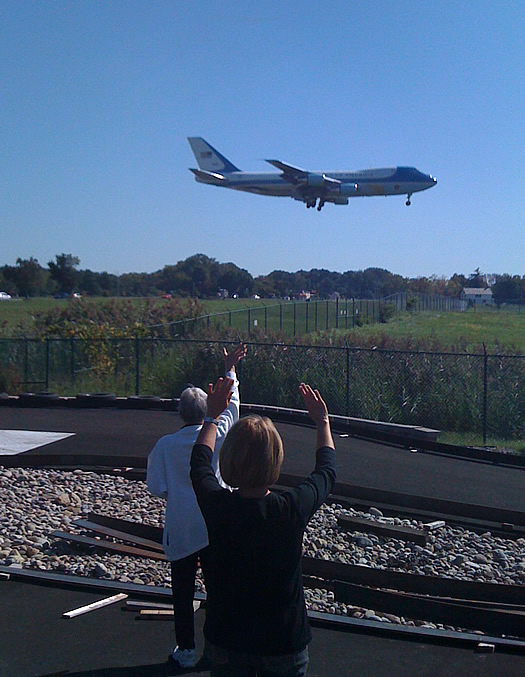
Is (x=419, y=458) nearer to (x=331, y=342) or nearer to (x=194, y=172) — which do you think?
(x=331, y=342)

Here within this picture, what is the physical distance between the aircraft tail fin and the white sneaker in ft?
139

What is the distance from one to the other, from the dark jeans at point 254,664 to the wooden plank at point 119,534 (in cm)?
511

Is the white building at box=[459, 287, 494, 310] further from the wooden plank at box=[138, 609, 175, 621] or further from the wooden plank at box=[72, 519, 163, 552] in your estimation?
the wooden plank at box=[138, 609, 175, 621]

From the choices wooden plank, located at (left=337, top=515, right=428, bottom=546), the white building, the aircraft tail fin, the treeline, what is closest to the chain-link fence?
wooden plank, located at (left=337, top=515, right=428, bottom=546)

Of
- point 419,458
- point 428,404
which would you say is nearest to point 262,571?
point 419,458

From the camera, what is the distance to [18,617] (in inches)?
251

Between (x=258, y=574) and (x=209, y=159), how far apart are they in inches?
1760

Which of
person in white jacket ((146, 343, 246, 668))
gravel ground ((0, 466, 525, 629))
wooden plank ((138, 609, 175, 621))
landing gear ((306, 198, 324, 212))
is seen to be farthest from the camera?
landing gear ((306, 198, 324, 212))

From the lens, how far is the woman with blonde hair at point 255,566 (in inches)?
129

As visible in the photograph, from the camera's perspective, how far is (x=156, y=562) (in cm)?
823

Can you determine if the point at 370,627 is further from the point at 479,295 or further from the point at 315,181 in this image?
the point at 479,295

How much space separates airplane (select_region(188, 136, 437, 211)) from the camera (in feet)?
115

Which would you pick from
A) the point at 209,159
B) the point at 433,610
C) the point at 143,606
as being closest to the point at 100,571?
the point at 143,606

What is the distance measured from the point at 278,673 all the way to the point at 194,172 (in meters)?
34.9
